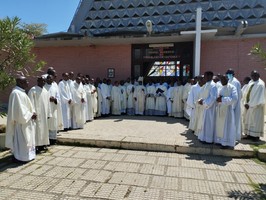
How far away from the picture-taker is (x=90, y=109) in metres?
9.95

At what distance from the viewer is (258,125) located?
6902 millimetres

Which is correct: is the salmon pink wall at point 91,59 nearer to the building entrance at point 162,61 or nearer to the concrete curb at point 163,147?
the building entrance at point 162,61

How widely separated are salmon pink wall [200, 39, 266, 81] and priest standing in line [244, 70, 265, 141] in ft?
16.1

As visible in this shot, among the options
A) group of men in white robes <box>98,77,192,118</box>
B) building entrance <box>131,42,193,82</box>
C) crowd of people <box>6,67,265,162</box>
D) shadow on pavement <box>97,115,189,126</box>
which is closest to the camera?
crowd of people <box>6,67,265,162</box>

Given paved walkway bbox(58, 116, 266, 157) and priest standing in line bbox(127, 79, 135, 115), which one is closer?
paved walkway bbox(58, 116, 266, 157)

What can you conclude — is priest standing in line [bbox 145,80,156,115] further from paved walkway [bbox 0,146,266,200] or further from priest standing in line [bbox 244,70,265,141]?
paved walkway [bbox 0,146,266,200]

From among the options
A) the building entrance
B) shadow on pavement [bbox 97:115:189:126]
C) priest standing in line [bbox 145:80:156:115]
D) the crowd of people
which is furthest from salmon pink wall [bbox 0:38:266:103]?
shadow on pavement [bbox 97:115:189:126]

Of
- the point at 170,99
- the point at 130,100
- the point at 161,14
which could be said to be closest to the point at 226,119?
the point at 170,99

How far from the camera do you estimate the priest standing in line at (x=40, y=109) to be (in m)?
5.93

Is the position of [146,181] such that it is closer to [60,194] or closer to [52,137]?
[60,194]

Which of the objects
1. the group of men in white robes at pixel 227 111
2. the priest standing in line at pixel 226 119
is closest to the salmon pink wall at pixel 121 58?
the group of men in white robes at pixel 227 111

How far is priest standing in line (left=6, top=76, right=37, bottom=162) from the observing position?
5.20 m

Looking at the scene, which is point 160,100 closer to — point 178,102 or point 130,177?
point 178,102

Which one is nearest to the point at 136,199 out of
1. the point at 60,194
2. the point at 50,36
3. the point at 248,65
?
the point at 60,194
